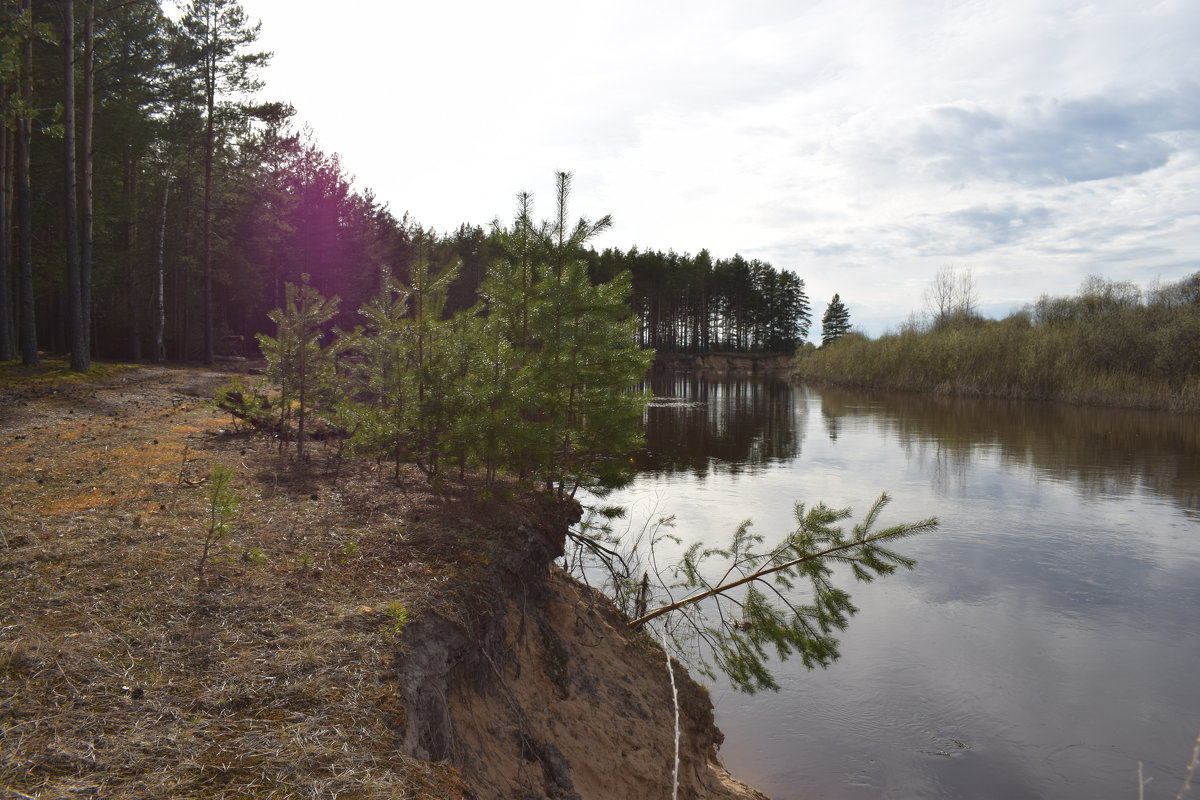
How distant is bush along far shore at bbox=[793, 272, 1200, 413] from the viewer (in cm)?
2847

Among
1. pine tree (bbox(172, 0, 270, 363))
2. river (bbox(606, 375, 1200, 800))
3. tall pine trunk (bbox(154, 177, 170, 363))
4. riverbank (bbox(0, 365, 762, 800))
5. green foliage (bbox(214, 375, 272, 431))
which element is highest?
pine tree (bbox(172, 0, 270, 363))

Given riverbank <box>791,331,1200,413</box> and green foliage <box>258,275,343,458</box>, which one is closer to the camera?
green foliage <box>258,275,343,458</box>

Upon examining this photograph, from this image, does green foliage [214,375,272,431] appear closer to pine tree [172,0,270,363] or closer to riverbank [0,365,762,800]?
riverbank [0,365,762,800]

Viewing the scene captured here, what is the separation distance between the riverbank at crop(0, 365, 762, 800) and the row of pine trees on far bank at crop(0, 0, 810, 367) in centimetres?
873

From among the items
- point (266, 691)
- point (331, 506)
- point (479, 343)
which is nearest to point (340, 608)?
point (266, 691)

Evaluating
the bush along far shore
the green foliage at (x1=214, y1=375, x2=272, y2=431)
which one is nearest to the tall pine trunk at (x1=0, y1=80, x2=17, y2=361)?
the green foliage at (x1=214, y1=375, x2=272, y2=431)

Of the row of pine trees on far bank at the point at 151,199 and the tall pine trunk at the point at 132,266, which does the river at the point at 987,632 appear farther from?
the tall pine trunk at the point at 132,266

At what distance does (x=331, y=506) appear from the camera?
563cm

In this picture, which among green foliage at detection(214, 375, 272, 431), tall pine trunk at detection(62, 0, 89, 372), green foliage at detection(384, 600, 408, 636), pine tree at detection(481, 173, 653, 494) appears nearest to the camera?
green foliage at detection(384, 600, 408, 636)

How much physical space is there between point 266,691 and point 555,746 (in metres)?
1.88

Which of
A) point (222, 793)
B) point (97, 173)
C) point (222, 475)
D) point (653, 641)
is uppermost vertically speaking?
point (97, 173)

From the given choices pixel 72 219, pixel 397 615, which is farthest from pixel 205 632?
pixel 72 219

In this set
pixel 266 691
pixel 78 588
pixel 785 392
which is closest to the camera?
pixel 266 691

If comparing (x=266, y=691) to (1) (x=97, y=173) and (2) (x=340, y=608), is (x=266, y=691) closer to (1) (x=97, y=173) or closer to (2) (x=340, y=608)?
(2) (x=340, y=608)
